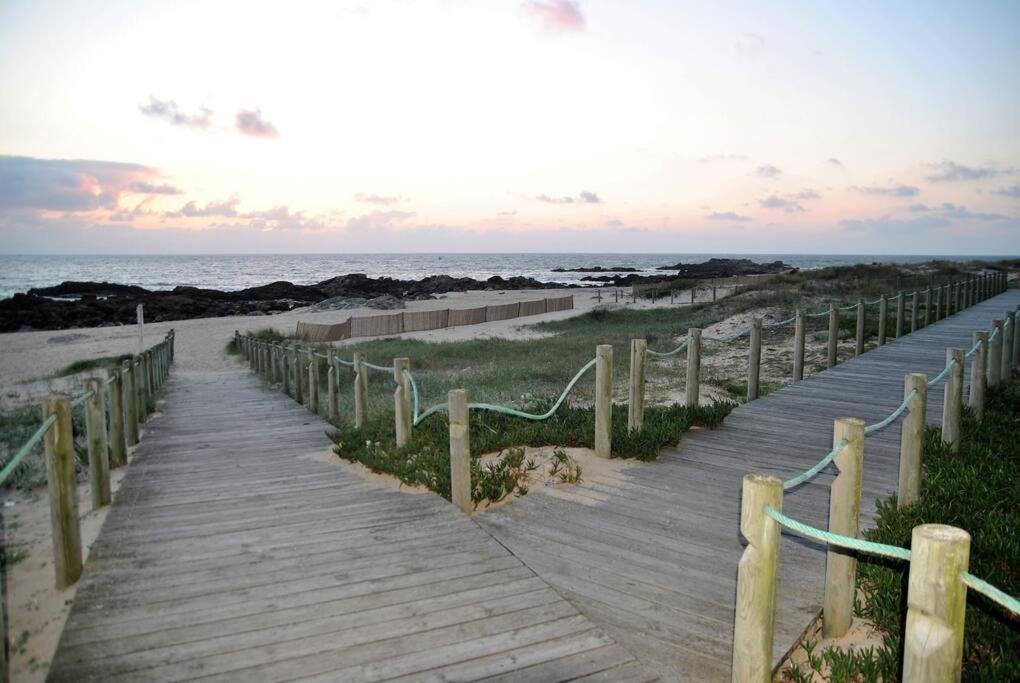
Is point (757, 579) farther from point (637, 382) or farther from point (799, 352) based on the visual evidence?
point (799, 352)

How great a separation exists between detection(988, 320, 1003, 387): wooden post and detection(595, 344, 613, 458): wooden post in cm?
620

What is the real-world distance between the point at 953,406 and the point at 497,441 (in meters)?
4.37

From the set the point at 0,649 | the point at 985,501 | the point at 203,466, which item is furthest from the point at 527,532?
the point at 203,466

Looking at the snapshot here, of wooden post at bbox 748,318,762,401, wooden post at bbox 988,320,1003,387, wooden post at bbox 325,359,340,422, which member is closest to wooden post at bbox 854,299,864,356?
wooden post at bbox 988,320,1003,387

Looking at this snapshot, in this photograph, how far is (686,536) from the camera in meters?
4.62

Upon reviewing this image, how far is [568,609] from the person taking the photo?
3.59 meters

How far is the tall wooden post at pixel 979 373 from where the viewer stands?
7.38m

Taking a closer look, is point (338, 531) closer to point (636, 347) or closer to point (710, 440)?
point (636, 347)

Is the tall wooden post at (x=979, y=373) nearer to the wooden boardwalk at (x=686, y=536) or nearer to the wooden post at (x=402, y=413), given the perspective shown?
the wooden boardwalk at (x=686, y=536)

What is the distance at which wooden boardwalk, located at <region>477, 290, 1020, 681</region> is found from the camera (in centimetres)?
344

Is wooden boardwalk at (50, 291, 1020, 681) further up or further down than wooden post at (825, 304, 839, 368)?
further down

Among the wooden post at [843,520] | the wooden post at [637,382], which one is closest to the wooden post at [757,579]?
the wooden post at [843,520]

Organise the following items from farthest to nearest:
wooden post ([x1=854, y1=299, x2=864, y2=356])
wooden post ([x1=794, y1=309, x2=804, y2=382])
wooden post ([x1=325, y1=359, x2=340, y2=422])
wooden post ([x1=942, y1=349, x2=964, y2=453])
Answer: wooden post ([x1=854, y1=299, x2=864, y2=356]) < wooden post ([x1=794, y1=309, x2=804, y2=382]) < wooden post ([x1=325, y1=359, x2=340, y2=422]) < wooden post ([x1=942, y1=349, x2=964, y2=453])

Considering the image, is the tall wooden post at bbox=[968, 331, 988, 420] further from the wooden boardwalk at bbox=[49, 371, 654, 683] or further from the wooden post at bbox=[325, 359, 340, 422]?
the wooden post at bbox=[325, 359, 340, 422]
